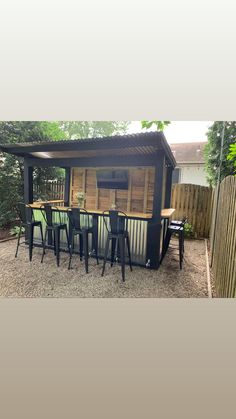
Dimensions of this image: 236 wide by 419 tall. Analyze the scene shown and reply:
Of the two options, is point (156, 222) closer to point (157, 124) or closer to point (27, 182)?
point (157, 124)

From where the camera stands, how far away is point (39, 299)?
302cm

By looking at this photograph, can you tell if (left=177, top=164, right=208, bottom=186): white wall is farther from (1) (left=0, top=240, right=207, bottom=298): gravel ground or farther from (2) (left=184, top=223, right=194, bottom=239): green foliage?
(1) (left=0, top=240, right=207, bottom=298): gravel ground

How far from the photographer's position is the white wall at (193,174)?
13422 millimetres

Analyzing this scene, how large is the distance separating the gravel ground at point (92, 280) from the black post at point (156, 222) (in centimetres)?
32

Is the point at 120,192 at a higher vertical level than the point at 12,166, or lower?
lower

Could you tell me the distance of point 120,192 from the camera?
6453 mm

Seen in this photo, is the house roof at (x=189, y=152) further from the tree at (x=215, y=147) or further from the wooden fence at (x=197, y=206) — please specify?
the wooden fence at (x=197, y=206)

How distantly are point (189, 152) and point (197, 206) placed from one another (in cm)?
830

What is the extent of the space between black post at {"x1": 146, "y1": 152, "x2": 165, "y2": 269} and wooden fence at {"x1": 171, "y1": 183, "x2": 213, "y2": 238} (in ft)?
13.3
